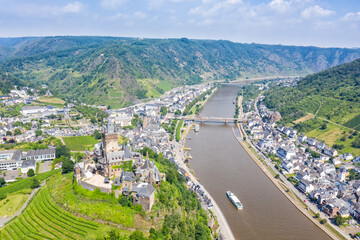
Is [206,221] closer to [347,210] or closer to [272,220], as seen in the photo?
[272,220]

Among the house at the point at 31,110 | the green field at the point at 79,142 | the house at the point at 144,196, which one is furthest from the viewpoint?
the house at the point at 31,110

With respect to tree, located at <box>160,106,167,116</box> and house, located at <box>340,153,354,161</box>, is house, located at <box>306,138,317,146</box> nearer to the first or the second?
house, located at <box>340,153,354,161</box>

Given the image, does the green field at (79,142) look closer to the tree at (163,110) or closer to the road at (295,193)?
the tree at (163,110)

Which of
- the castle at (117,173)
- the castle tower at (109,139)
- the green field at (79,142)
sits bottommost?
the green field at (79,142)

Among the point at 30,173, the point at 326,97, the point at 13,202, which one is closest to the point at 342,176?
the point at 326,97

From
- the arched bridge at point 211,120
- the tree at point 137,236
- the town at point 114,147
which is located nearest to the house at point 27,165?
the town at point 114,147

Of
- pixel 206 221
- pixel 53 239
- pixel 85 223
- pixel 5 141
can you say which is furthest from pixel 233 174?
pixel 5 141

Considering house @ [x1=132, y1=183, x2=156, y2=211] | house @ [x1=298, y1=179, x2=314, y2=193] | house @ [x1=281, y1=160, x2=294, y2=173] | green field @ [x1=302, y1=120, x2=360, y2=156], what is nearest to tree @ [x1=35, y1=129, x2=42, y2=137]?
house @ [x1=132, y1=183, x2=156, y2=211]

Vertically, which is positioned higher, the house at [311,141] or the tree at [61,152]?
the tree at [61,152]
